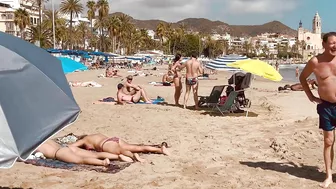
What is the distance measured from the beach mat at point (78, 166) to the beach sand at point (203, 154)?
11cm

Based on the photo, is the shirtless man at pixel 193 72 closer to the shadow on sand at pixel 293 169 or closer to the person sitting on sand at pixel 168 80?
the shadow on sand at pixel 293 169

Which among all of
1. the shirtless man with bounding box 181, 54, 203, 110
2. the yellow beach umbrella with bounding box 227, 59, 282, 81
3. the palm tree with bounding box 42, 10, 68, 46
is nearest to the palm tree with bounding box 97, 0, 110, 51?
the palm tree with bounding box 42, 10, 68, 46

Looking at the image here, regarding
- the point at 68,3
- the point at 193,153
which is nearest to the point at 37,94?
the point at 193,153

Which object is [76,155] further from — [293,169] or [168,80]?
[168,80]

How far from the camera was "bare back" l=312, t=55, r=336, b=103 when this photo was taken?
15.1ft

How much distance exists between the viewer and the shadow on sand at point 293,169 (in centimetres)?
520

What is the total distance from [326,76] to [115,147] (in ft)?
9.70

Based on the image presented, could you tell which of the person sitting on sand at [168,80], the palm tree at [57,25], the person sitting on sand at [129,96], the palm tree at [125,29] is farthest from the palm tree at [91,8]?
the person sitting on sand at [129,96]

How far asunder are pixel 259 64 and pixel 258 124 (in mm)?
1847

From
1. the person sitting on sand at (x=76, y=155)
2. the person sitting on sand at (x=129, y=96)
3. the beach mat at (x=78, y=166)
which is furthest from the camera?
the person sitting on sand at (x=129, y=96)

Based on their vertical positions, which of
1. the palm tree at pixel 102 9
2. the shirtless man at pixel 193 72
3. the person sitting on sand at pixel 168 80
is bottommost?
the person sitting on sand at pixel 168 80

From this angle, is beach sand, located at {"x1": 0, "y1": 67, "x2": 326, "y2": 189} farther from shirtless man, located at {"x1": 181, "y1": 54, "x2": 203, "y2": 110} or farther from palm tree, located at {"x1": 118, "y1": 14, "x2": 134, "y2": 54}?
palm tree, located at {"x1": 118, "y1": 14, "x2": 134, "y2": 54}

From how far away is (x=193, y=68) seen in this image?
37.3 ft

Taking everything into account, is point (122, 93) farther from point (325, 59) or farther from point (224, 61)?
point (325, 59)
